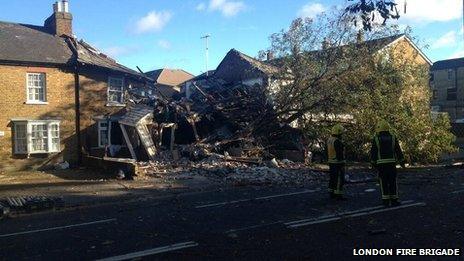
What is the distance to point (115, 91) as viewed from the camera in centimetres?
2619

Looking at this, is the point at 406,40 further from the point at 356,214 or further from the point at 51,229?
the point at 51,229

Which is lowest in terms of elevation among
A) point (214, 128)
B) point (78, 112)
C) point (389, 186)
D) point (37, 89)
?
point (389, 186)

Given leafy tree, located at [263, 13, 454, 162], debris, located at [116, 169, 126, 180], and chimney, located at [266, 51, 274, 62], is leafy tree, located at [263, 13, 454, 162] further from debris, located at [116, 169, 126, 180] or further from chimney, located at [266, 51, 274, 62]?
debris, located at [116, 169, 126, 180]

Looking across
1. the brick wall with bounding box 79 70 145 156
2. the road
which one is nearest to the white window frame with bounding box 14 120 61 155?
the brick wall with bounding box 79 70 145 156

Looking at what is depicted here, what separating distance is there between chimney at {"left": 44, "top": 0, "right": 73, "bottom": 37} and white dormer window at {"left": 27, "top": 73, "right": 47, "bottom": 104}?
13.8 feet

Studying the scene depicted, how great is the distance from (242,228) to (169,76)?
5704 cm

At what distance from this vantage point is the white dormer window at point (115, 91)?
85.1 ft

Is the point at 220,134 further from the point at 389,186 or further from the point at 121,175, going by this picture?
the point at 389,186

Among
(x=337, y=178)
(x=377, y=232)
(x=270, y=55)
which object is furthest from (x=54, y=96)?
(x=377, y=232)

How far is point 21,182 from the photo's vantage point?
1755cm

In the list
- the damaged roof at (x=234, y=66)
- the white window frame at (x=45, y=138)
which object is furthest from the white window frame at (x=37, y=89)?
the damaged roof at (x=234, y=66)

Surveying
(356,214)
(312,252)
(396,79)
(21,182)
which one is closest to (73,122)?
(21,182)

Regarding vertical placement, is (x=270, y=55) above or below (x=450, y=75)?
below

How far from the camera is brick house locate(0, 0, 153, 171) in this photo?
22859 mm
